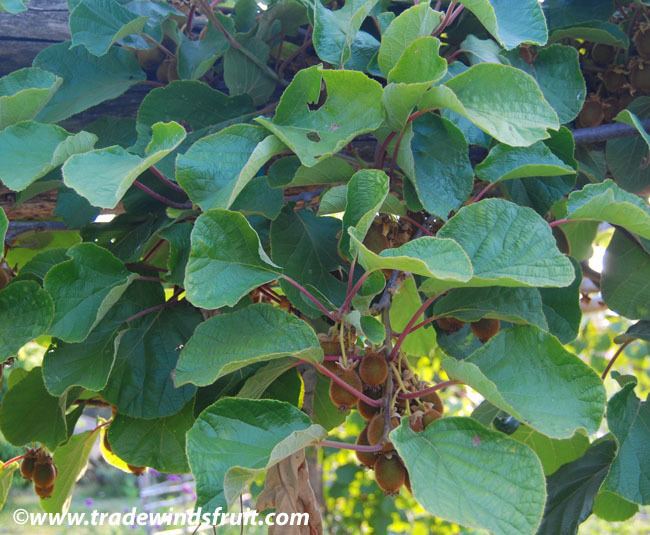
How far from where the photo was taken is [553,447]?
1.18 metres

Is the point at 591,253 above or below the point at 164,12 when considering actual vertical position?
below

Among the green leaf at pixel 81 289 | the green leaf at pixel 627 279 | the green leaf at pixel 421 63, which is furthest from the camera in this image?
the green leaf at pixel 627 279

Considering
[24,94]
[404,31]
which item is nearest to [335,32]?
[404,31]

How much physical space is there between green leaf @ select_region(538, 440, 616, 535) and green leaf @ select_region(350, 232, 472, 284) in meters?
0.62

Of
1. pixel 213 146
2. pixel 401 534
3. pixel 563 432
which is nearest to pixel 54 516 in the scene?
pixel 213 146

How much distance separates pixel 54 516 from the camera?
126 cm

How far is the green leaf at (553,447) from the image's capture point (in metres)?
1.17

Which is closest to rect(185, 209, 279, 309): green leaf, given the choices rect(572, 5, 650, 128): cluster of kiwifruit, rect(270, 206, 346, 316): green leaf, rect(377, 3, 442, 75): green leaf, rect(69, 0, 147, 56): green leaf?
rect(270, 206, 346, 316): green leaf

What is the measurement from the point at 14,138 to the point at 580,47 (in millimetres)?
784

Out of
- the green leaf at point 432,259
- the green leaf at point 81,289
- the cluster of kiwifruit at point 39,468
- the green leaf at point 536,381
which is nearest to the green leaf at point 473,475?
the green leaf at point 536,381

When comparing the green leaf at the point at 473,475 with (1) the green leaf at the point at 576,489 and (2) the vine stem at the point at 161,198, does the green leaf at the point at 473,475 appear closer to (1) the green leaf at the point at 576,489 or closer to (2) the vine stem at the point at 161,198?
(2) the vine stem at the point at 161,198

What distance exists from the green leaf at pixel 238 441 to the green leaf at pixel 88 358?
8.2 inches

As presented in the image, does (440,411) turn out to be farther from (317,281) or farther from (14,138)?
(14,138)

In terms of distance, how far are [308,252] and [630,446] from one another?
1.36 feet
